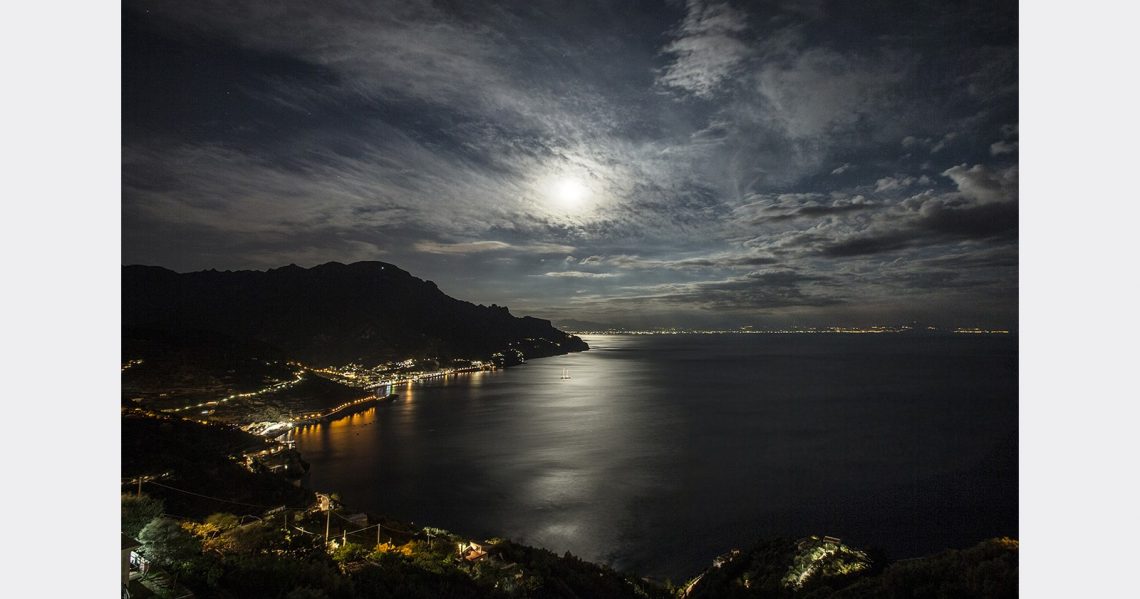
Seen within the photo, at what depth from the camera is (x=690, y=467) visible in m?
15.1

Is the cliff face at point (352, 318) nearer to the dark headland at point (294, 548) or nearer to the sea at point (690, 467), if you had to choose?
the dark headland at point (294, 548)

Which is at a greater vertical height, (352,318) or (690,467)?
(352,318)

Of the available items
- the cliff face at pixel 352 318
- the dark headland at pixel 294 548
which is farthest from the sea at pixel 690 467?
the cliff face at pixel 352 318

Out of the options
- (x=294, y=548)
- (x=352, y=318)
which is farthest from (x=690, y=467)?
(x=352, y=318)

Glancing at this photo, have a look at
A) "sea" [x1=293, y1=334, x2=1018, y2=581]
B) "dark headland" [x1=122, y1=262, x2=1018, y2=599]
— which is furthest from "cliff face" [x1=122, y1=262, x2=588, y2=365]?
"sea" [x1=293, y1=334, x2=1018, y2=581]

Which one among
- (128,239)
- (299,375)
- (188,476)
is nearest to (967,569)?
(128,239)

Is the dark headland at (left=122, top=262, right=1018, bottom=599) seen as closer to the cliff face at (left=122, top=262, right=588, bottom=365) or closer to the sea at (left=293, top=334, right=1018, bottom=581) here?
the sea at (left=293, top=334, right=1018, bottom=581)

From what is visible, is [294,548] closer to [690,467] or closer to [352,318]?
[690,467]

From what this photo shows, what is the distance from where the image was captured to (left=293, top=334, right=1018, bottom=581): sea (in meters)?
10.5

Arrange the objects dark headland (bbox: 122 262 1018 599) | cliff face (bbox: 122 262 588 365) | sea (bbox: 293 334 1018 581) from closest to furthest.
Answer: dark headland (bbox: 122 262 1018 599), sea (bbox: 293 334 1018 581), cliff face (bbox: 122 262 588 365)

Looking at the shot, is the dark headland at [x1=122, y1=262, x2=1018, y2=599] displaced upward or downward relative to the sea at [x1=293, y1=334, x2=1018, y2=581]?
upward

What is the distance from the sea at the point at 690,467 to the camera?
1055cm

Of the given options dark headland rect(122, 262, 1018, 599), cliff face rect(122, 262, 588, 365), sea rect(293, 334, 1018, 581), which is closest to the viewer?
dark headland rect(122, 262, 1018, 599)
